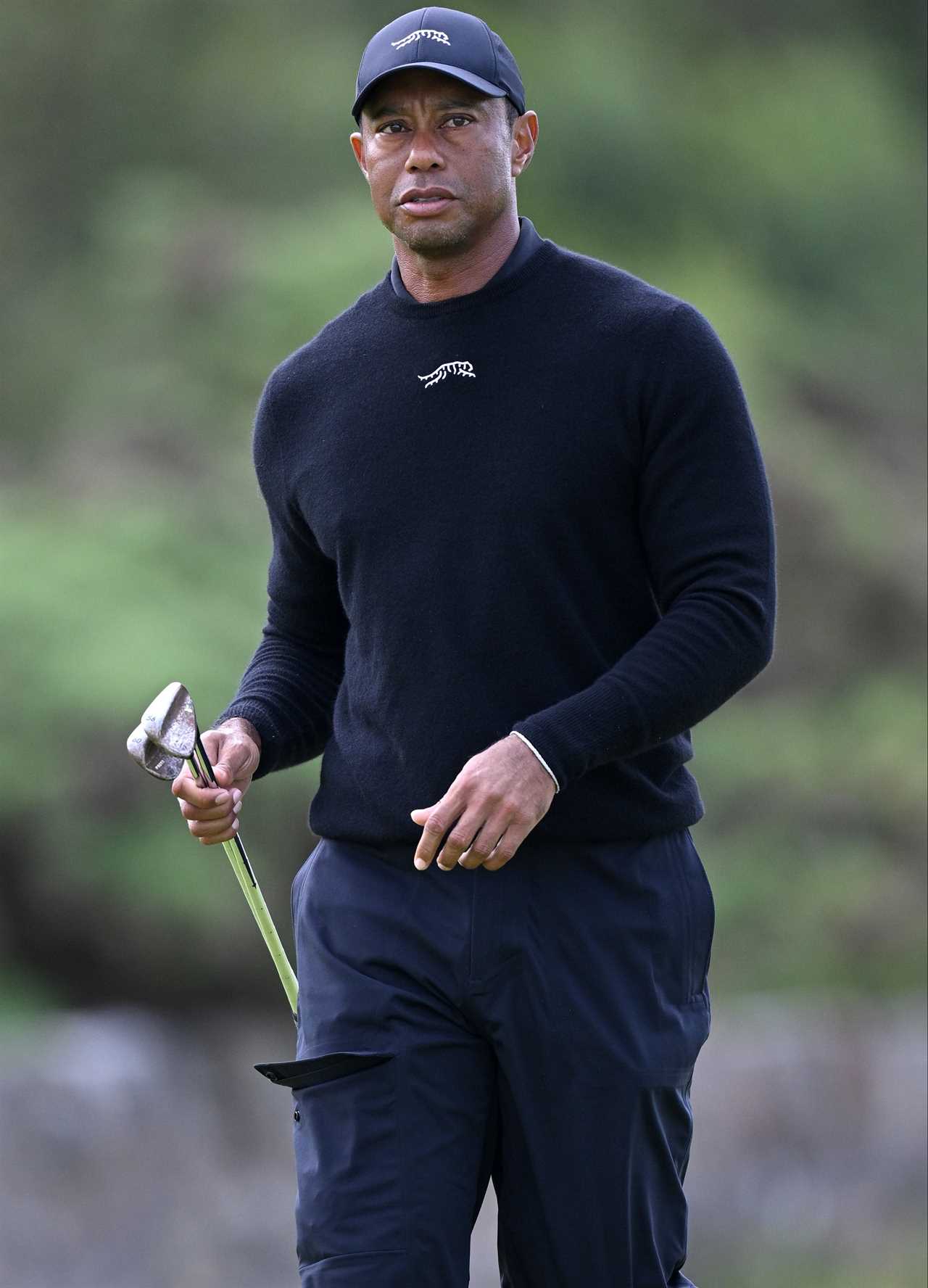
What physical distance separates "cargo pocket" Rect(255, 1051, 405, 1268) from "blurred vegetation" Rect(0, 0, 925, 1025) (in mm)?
5318

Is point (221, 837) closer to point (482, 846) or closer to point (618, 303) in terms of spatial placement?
point (482, 846)

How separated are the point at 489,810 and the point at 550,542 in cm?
35

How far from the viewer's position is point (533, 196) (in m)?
11.2

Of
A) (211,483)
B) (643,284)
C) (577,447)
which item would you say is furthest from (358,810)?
(211,483)

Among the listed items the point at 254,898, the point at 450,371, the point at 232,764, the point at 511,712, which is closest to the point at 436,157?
the point at 450,371

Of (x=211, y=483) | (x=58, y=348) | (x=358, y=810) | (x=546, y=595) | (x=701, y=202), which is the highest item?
(x=701, y=202)

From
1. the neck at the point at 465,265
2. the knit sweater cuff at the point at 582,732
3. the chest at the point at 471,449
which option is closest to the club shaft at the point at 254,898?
the chest at the point at 471,449

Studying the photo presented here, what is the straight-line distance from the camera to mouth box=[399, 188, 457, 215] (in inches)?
98.3

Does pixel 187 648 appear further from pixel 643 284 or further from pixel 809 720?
pixel 643 284

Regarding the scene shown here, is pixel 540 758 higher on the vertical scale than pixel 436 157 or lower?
lower

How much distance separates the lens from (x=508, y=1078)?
241 cm

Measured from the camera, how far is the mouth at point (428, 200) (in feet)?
8.20

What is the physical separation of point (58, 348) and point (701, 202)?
3580 mm

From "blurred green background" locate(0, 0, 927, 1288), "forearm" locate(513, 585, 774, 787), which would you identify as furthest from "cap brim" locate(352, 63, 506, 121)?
"blurred green background" locate(0, 0, 927, 1288)
